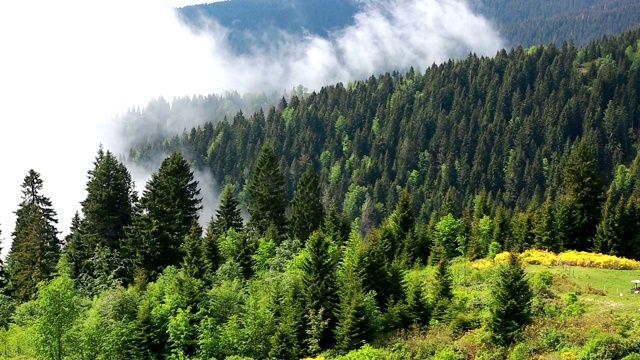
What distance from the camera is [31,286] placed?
228 ft

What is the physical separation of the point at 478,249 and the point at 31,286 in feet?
162

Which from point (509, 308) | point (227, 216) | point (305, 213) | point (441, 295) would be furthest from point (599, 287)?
point (227, 216)

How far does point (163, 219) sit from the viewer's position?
72438 millimetres

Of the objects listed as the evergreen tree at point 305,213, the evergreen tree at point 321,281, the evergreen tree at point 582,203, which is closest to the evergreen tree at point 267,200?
the evergreen tree at point 305,213

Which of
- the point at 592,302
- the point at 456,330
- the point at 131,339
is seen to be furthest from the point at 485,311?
the point at 131,339

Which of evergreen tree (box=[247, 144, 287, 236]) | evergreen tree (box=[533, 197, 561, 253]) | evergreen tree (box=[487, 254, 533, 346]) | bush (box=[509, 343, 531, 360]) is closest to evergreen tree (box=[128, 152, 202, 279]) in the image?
evergreen tree (box=[247, 144, 287, 236])

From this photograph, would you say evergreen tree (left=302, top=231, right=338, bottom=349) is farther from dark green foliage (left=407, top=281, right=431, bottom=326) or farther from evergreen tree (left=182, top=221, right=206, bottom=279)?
evergreen tree (left=182, top=221, right=206, bottom=279)

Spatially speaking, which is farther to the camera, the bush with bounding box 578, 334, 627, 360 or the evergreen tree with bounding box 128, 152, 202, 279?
the evergreen tree with bounding box 128, 152, 202, 279

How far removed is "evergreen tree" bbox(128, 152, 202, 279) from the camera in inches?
2729

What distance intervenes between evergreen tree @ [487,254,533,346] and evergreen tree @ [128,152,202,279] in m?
37.3

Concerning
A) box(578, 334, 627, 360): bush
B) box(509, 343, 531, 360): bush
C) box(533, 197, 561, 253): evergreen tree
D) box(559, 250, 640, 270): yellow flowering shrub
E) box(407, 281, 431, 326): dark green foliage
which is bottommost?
box(578, 334, 627, 360): bush

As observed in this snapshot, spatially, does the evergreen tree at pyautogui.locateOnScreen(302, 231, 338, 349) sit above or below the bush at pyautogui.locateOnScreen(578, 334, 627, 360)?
above

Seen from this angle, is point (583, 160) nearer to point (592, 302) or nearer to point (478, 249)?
point (478, 249)

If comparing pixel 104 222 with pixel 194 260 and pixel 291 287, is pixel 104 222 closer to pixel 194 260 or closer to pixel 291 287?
pixel 194 260
